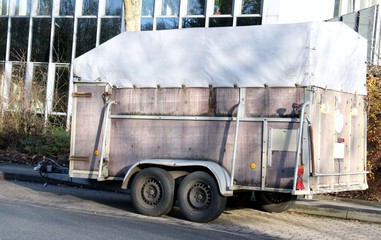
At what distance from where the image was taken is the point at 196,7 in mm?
21625

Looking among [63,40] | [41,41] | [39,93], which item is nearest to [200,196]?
[39,93]

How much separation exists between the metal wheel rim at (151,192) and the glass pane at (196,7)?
12.9 meters

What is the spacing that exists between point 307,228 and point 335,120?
1959 mm

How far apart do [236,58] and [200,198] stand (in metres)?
2.53

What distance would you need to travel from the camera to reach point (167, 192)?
9445 millimetres

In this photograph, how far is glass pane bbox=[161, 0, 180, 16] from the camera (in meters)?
22.0

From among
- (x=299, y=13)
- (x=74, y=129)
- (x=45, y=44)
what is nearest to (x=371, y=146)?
(x=74, y=129)

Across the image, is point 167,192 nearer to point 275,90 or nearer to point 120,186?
point 120,186

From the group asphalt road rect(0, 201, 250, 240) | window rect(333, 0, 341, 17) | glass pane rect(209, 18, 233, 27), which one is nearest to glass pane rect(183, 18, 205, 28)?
glass pane rect(209, 18, 233, 27)

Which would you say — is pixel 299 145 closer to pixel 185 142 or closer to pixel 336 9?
pixel 185 142

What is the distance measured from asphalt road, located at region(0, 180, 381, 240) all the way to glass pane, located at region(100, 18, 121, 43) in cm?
1276

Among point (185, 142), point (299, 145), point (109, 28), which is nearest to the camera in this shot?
point (299, 145)

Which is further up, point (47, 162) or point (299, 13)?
point (299, 13)

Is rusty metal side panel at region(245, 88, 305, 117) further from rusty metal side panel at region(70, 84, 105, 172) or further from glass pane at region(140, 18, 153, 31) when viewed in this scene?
glass pane at region(140, 18, 153, 31)
